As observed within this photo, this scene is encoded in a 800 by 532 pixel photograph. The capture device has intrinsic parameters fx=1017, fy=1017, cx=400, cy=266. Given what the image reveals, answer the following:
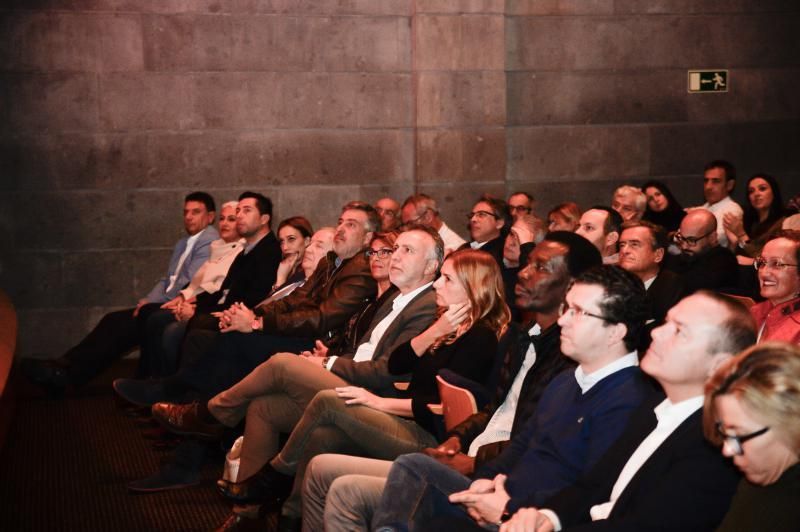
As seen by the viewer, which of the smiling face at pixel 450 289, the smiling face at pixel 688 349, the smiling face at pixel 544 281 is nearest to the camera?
the smiling face at pixel 688 349

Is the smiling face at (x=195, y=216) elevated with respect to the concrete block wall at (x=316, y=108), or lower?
lower

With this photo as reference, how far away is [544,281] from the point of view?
348cm

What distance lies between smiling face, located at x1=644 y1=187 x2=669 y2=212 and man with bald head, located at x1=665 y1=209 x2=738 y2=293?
192 centimetres

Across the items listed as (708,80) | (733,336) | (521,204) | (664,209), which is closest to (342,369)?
(733,336)

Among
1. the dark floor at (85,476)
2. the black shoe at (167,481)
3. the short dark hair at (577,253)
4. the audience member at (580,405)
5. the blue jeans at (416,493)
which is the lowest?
the dark floor at (85,476)

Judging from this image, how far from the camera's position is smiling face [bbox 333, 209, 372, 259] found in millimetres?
5547

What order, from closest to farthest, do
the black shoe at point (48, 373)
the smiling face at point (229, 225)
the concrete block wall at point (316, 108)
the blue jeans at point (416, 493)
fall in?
the blue jeans at point (416, 493) → the black shoe at point (48, 373) → the smiling face at point (229, 225) → the concrete block wall at point (316, 108)

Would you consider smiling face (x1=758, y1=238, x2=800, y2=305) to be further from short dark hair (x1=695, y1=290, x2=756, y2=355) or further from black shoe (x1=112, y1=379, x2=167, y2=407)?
black shoe (x1=112, y1=379, x2=167, y2=407)

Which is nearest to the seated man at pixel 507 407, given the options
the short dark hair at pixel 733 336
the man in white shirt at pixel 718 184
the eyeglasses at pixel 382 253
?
the short dark hair at pixel 733 336

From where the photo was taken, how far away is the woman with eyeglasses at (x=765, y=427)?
6.18 ft

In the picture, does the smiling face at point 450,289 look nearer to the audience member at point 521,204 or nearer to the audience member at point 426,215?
the audience member at point 426,215

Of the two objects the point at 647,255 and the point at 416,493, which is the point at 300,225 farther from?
the point at 416,493

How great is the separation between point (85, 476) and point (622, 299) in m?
3.23

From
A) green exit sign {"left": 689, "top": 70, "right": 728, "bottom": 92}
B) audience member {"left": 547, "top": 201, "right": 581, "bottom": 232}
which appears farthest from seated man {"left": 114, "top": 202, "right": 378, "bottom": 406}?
green exit sign {"left": 689, "top": 70, "right": 728, "bottom": 92}
